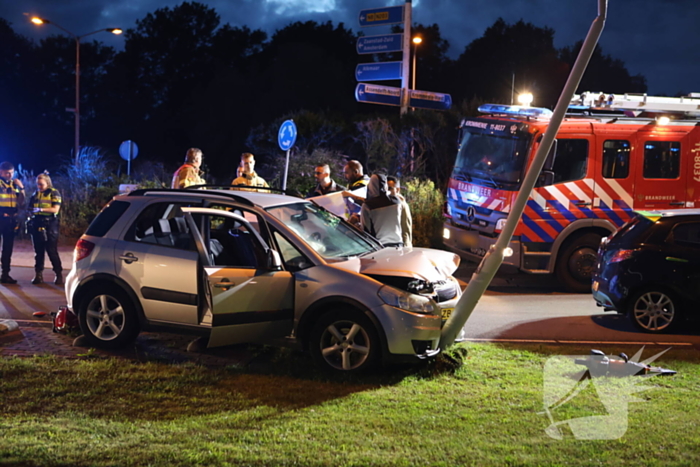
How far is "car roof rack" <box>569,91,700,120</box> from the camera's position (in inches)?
467

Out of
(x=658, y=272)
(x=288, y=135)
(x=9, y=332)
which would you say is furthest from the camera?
(x=288, y=135)

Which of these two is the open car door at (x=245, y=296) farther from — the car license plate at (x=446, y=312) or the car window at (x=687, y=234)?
the car window at (x=687, y=234)

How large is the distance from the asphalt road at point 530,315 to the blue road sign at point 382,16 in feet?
31.4

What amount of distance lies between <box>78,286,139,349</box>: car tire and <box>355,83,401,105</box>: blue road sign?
11.6m

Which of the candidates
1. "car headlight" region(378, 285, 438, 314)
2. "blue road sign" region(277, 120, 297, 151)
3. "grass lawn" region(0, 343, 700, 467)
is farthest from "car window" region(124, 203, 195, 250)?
"blue road sign" region(277, 120, 297, 151)

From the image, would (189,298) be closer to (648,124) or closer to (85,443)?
(85,443)

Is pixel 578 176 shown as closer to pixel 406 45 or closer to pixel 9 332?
pixel 9 332

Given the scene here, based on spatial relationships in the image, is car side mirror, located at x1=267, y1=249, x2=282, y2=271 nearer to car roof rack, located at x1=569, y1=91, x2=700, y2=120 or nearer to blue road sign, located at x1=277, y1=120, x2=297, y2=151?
car roof rack, located at x1=569, y1=91, x2=700, y2=120

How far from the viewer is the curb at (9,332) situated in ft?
24.1

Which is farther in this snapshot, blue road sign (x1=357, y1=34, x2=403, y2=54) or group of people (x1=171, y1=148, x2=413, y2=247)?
blue road sign (x1=357, y1=34, x2=403, y2=54)

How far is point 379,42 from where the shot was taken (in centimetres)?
1989

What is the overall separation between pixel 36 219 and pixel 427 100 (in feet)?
36.0

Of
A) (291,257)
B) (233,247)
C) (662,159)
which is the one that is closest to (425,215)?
(662,159)

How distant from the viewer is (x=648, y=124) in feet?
38.4
